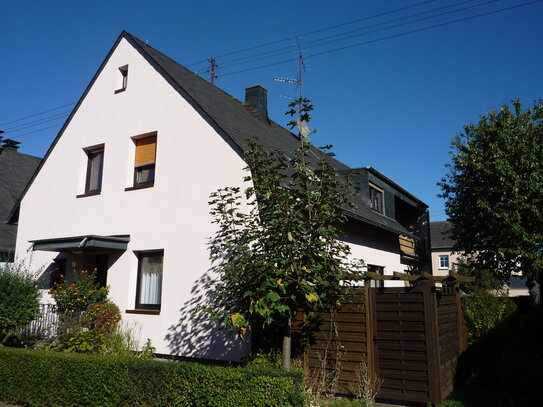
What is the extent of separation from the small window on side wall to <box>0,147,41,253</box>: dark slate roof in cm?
876

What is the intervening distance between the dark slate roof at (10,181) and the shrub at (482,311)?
16.6 metres

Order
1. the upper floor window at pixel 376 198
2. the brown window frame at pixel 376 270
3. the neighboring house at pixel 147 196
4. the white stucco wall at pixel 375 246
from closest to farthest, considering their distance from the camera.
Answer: the neighboring house at pixel 147 196
the white stucco wall at pixel 375 246
the brown window frame at pixel 376 270
the upper floor window at pixel 376 198

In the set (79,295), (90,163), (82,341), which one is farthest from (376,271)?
(90,163)

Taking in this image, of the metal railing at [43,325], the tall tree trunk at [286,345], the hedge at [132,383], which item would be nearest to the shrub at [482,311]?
the tall tree trunk at [286,345]

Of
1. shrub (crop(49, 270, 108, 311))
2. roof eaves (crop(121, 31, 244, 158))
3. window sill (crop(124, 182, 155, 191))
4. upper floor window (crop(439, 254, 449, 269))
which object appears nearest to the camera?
roof eaves (crop(121, 31, 244, 158))

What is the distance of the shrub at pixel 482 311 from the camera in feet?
38.7

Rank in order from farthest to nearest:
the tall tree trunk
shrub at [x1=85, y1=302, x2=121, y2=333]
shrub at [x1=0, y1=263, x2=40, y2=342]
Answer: shrub at [x1=0, y1=263, x2=40, y2=342] < shrub at [x1=85, y1=302, x2=121, y2=333] < the tall tree trunk

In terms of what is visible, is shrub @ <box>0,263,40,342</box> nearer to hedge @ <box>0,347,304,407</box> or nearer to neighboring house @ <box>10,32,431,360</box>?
neighboring house @ <box>10,32,431,360</box>

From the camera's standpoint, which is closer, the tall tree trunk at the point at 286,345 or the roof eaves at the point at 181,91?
the tall tree trunk at the point at 286,345

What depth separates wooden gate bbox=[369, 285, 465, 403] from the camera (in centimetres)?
737

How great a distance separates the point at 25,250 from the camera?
1475cm

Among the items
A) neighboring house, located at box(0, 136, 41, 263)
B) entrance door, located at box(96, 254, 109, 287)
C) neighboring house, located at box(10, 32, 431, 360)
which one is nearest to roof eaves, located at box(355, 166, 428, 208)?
neighboring house, located at box(10, 32, 431, 360)

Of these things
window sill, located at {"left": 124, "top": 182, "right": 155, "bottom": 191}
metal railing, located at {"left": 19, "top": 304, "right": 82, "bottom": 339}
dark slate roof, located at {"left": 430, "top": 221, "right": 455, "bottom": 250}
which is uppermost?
dark slate roof, located at {"left": 430, "top": 221, "right": 455, "bottom": 250}

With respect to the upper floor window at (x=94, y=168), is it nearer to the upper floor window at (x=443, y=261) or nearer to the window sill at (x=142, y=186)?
the window sill at (x=142, y=186)
